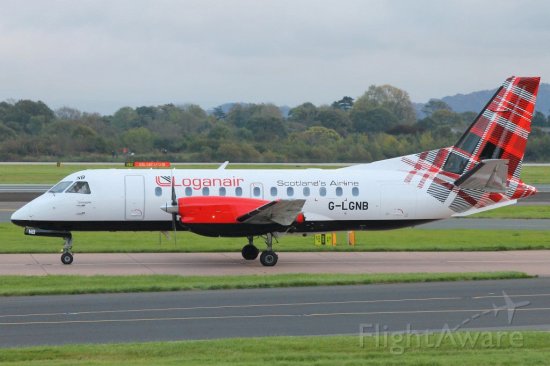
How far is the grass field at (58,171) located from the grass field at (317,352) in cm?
5388

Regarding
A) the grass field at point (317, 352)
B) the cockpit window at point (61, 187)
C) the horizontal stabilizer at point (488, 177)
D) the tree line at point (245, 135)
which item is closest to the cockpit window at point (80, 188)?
the cockpit window at point (61, 187)

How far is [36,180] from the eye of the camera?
70.1 m

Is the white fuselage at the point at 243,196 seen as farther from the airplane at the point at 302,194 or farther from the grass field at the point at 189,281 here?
the grass field at the point at 189,281

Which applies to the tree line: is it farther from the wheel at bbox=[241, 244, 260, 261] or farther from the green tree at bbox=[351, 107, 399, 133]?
the wheel at bbox=[241, 244, 260, 261]

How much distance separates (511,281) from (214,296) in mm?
8061

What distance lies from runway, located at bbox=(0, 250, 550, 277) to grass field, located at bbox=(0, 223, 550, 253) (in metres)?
0.94

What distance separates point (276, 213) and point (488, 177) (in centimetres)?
682

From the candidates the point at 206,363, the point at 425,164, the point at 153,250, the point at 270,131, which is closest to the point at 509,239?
the point at 425,164

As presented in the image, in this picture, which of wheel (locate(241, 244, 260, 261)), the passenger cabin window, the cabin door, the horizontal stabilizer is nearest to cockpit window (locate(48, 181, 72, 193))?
the cabin door

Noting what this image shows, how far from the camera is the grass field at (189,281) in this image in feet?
71.1

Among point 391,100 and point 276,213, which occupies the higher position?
point 391,100

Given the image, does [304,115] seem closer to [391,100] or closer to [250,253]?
[391,100]

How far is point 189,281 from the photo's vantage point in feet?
77.1

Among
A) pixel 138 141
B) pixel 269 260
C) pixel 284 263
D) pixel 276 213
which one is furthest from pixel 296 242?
pixel 138 141
